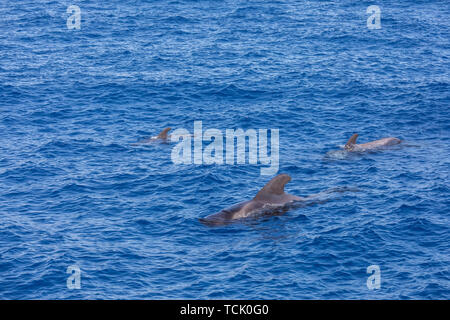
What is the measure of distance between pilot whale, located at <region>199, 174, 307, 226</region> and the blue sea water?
938 mm

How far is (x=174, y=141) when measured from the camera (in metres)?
55.5

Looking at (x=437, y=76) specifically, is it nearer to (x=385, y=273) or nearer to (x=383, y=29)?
(x=383, y=29)

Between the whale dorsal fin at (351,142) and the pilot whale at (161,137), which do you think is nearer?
the whale dorsal fin at (351,142)

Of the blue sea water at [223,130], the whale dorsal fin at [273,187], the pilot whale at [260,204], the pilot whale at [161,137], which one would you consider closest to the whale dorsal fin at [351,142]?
the blue sea water at [223,130]

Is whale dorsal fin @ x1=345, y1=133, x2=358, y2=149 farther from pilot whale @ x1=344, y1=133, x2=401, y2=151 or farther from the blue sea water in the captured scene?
the blue sea water

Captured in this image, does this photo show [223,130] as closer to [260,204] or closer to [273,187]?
[273,187]

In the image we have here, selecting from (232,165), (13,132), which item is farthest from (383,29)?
(13,132)

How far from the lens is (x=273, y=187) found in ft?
140

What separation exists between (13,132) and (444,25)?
5132 cm

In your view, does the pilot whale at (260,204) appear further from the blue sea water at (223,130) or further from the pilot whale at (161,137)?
the pilot whale at (161,137)

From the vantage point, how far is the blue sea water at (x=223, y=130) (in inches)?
1433

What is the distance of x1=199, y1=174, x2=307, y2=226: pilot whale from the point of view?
4112cm

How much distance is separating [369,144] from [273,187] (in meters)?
14.0

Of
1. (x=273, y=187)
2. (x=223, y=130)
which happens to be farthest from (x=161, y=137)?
(x=273, y=187)
